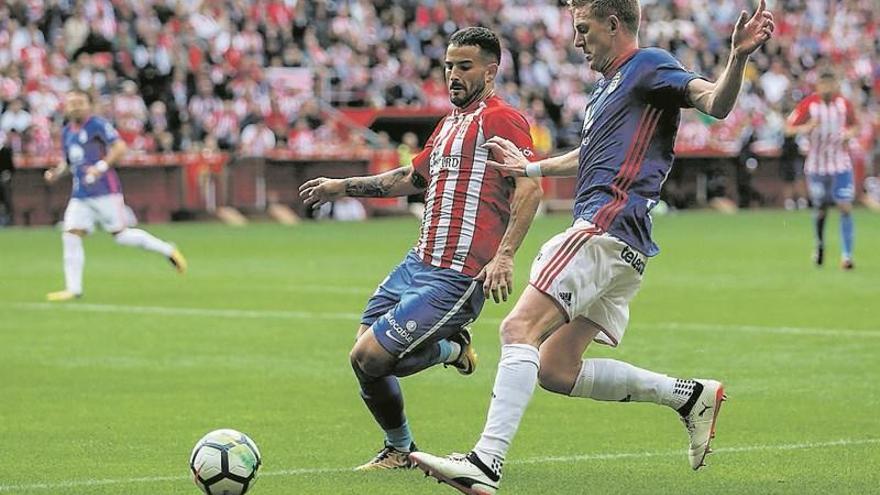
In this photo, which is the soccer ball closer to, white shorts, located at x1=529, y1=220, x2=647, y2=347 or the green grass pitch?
the green grass pitch

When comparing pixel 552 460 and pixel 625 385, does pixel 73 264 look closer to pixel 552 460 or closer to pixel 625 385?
pixel 552 460

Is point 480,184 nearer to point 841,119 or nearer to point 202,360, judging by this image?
point 202,360

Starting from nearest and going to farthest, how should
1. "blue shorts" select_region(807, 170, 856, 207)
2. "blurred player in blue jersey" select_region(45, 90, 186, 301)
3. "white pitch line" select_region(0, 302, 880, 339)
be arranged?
"white pitch line" select_region(0, 302, 880, 339)
"blurred player in blue jersey" select_region(45, 90, 186, 301)
"blue shorts" select_region(807, 170, 856, 207)

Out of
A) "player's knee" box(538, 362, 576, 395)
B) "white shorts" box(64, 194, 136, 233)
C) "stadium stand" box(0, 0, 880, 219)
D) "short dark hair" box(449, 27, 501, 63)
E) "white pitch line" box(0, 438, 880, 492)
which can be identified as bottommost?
"stadium stand" box(0, 0, 880, 219)

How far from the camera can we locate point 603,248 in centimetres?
773

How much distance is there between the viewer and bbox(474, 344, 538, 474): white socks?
728 cm

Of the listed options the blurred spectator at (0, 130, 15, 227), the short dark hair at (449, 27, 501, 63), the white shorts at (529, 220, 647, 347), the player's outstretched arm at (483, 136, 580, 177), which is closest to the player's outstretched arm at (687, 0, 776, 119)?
the white shorts at (529, 220, 647, 347)

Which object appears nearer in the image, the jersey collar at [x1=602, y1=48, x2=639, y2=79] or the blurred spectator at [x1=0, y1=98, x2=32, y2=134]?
the jersey collar at [x1=602, y1=48, x2=639, y2=79]

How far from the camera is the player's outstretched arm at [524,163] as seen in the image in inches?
318

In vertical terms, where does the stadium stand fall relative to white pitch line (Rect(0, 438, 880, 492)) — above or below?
below

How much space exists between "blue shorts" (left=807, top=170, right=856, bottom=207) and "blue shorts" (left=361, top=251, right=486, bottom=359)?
15982 mm

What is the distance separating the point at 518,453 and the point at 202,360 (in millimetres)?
4965

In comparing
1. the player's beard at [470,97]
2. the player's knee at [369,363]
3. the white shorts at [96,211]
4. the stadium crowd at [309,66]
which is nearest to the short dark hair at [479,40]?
the player's beard at [470,97]

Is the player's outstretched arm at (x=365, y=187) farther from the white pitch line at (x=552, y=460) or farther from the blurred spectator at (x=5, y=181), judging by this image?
the blurred spectator at (x=5, y=181)
